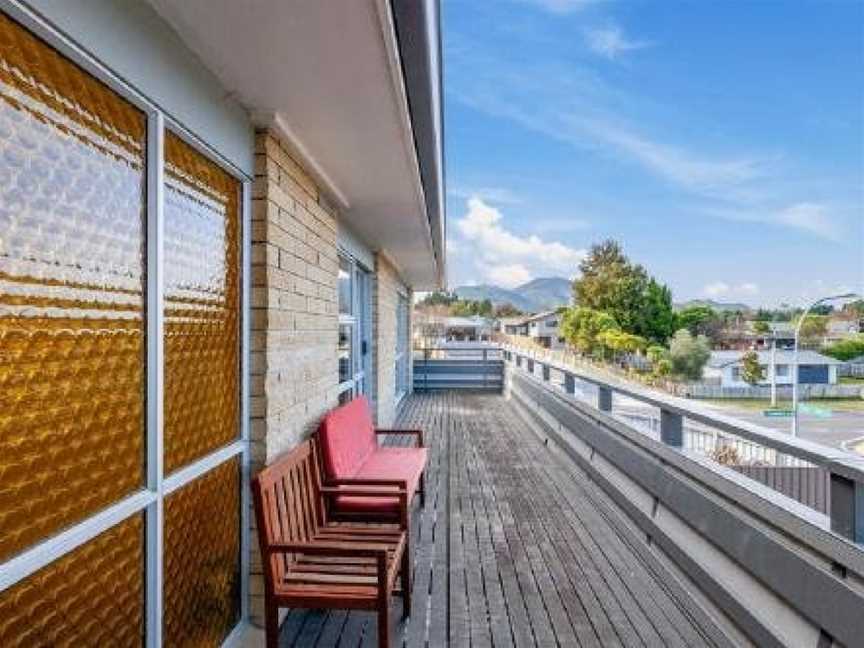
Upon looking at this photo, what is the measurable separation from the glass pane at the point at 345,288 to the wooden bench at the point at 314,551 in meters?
2.71

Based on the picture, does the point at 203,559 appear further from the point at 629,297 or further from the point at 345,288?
the point at 629,297

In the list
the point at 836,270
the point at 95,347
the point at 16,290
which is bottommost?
the point at 95,347

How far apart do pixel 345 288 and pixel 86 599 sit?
470 cm

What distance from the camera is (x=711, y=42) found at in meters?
53.1

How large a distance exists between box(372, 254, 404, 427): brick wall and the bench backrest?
4319 mm

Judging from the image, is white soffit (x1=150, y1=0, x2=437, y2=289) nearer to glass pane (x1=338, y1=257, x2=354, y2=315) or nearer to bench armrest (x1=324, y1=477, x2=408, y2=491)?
bench armrest (x1=324, y1=477, x2=408, y2=491)

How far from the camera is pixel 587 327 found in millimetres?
55219

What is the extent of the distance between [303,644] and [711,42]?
59099mm

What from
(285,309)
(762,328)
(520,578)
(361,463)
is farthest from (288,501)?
(762,328)

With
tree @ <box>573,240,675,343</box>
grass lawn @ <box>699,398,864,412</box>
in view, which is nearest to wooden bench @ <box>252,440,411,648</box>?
grass lawn @ <box>699,398,864,412</box>

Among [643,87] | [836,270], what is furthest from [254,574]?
[836,270]

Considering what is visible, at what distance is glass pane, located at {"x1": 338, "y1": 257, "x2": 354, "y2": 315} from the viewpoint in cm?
606

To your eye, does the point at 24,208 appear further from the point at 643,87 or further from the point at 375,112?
the point at 643,87

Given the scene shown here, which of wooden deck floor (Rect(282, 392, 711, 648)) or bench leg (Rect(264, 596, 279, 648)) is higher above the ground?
bench leg (Rect(264, 596, 279, 648))
